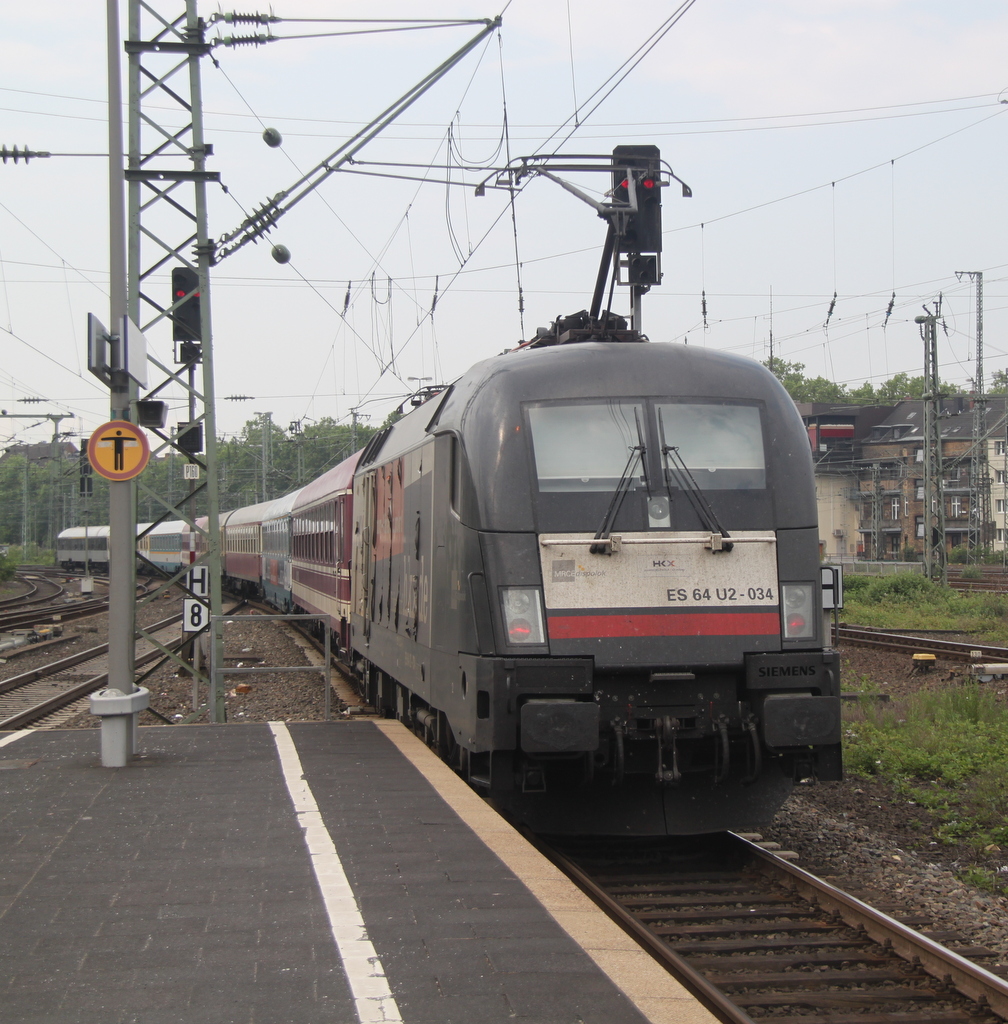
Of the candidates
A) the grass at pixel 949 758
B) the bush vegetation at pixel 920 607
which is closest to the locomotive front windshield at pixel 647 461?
the grass at pixel 949 758

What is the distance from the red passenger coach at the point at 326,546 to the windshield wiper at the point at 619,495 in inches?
270

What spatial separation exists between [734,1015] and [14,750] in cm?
672

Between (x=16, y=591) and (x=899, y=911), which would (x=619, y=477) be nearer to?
(x=899, y=911)

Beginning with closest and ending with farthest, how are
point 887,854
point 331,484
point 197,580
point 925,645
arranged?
point 887,854
point 197,580
point 331,484
point 925,645

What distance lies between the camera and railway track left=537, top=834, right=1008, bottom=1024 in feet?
16.3

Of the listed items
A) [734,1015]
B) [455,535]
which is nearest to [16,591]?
[455,535]

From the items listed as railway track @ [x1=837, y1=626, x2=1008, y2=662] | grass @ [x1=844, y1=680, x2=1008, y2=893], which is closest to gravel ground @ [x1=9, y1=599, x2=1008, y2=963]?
grass @ [x1=844, y1=680, x2=1008, y2=893]

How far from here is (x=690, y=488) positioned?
7.40 m

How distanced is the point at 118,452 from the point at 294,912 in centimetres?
458

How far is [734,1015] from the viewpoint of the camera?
A: 176 inches

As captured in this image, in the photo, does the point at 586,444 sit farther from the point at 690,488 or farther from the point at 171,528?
the point at 171,528

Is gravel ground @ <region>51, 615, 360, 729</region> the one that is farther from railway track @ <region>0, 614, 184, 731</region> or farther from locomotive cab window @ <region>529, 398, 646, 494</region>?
locomotive cab window @ <region>529, 398, 646, 494</region>

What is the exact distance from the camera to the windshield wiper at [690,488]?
732 cm

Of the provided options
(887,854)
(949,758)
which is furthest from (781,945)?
(949,758)
